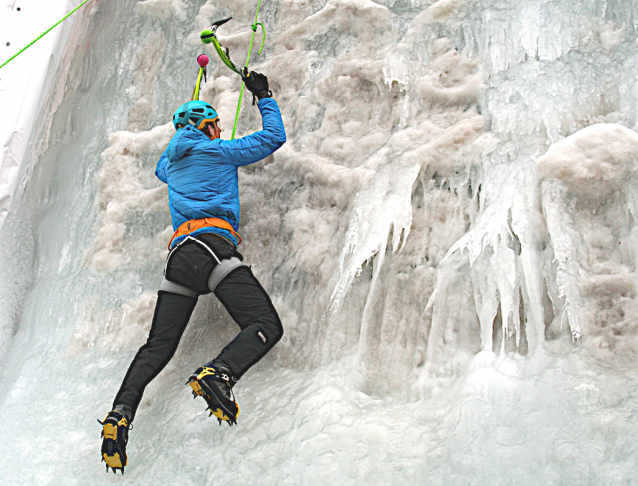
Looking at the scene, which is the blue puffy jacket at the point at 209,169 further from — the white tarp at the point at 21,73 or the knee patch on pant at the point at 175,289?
the white tarp at the point at 21,73

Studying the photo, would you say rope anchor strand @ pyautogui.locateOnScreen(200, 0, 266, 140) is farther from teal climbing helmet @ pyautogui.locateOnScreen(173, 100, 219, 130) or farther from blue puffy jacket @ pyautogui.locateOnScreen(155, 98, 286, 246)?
blue puffy jacket @ pyautogui.locateOnScreen(155, 98, 286, 246)

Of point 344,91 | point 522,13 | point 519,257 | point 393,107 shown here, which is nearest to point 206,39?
point 344,91

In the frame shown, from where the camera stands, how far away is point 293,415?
271 centimetres

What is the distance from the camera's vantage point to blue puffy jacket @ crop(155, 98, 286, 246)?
310 cm

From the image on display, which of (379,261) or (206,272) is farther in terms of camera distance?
(379,261)

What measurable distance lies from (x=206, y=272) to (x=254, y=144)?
809mm

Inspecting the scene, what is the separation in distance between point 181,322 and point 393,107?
1912 millimetres

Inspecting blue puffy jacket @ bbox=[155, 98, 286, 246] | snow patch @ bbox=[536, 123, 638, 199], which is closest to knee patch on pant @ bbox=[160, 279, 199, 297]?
blue puffy jacket @ bbox=[155, 98, 286, 246]

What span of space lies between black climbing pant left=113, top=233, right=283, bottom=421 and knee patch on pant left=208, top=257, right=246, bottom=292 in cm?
2

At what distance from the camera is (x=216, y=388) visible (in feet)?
8.02

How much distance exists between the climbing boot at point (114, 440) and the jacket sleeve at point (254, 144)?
148 cm

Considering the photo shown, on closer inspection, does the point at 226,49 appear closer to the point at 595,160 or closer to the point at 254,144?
the point at 254,144

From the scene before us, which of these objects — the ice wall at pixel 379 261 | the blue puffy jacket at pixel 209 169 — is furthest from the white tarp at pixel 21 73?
the blue puffy jacket at pixel 209 169

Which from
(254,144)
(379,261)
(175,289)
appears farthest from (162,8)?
(379,261)
